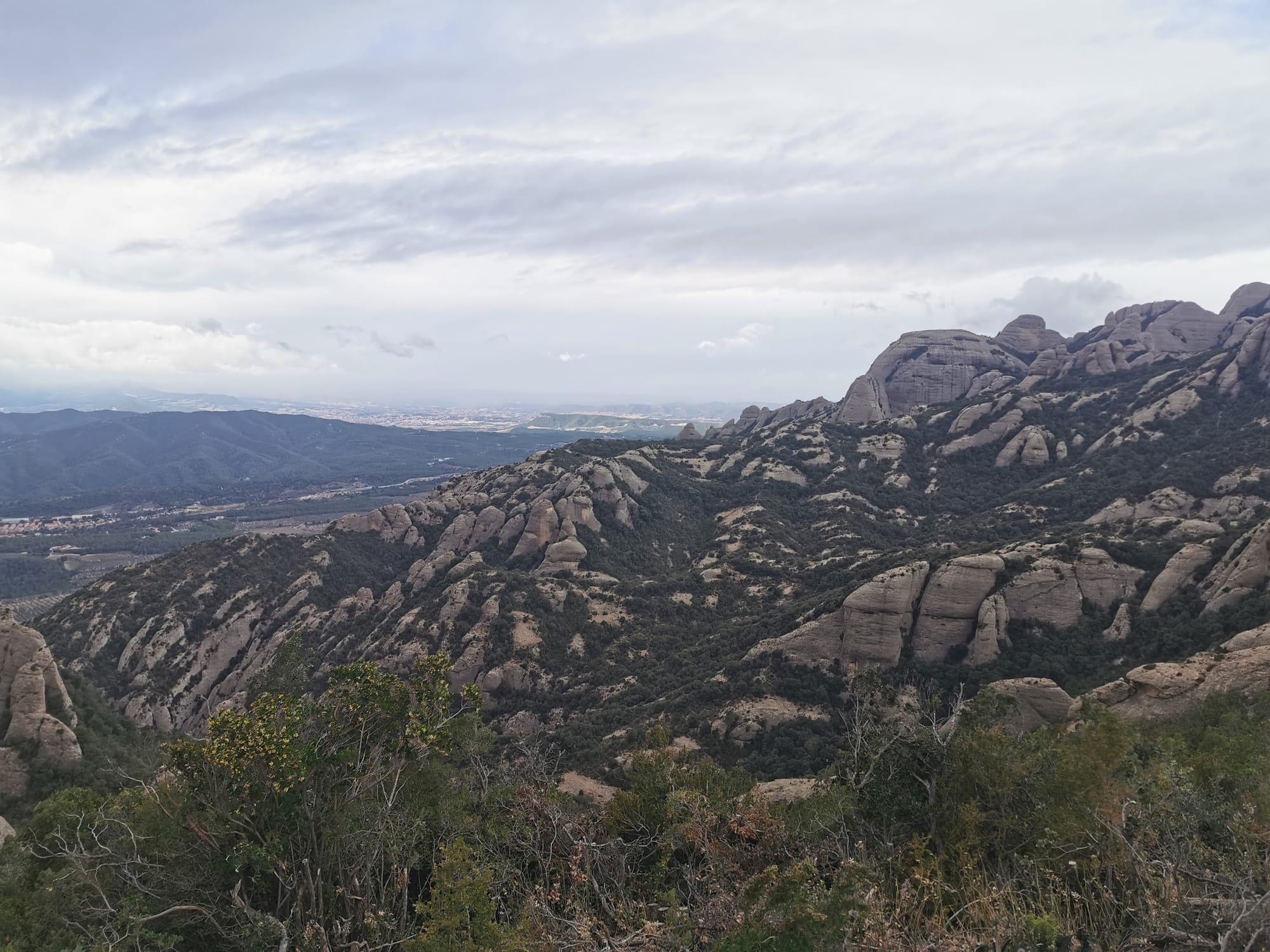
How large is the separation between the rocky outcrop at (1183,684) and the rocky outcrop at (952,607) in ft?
68.8

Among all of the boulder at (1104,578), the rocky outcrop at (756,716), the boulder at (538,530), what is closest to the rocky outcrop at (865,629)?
the rocky outcrop at (756,716)

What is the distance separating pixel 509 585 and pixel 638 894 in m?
66.6

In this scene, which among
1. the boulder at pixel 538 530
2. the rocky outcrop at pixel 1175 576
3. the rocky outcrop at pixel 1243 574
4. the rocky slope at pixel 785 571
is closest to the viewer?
the rocky outcrop at pixel 1243 574

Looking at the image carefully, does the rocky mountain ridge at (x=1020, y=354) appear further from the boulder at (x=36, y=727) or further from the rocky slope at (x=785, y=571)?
the boulder at (x=36, y=727)

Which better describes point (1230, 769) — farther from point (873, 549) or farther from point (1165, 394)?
point (1165, 394)

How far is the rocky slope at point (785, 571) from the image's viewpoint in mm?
50938

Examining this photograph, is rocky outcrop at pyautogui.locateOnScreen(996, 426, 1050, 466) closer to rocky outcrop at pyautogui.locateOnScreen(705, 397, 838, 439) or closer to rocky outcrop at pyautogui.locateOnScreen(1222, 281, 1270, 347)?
rocky outcrop at pyautogui.locateOnScreen(705, 397, 838, 439)

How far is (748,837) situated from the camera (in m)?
17.7

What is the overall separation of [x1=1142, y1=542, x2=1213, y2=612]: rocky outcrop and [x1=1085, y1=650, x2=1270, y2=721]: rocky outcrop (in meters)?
18.2

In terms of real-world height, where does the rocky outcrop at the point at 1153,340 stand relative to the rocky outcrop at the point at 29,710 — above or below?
above

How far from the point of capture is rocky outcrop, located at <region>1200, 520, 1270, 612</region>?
4109cm

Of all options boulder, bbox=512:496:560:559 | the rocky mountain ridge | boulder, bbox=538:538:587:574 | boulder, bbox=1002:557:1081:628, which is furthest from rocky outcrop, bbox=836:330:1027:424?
boulder, bbox=1002:557:1081:628

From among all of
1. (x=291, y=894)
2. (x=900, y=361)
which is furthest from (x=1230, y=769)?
(x=900, y=361)

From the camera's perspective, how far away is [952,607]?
182 feet
